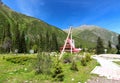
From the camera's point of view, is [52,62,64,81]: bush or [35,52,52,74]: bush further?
[35,52,52,74]: bush

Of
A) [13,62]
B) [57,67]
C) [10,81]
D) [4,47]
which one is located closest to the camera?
[10,81]

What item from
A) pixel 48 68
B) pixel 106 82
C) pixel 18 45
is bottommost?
pixel 106 82

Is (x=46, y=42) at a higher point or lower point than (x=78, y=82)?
higher

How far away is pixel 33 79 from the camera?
1466 centimetres

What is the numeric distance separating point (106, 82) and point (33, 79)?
5565 mm

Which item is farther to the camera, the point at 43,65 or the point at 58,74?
the point at 43,65

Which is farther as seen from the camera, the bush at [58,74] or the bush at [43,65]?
the bush at [43,65]

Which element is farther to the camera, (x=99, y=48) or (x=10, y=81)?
(x=99, y=48)

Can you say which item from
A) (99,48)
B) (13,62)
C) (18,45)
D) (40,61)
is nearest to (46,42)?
(18,45)

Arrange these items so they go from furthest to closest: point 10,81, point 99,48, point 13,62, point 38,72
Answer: point 99,48
point 13,62
point 38,72
point 10,81

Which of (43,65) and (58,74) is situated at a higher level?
(43,65)

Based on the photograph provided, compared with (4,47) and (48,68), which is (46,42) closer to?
(4,47)

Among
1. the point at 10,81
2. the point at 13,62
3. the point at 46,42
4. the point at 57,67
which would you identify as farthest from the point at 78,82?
the point at 46,42

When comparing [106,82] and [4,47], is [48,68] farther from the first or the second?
[4,47]
